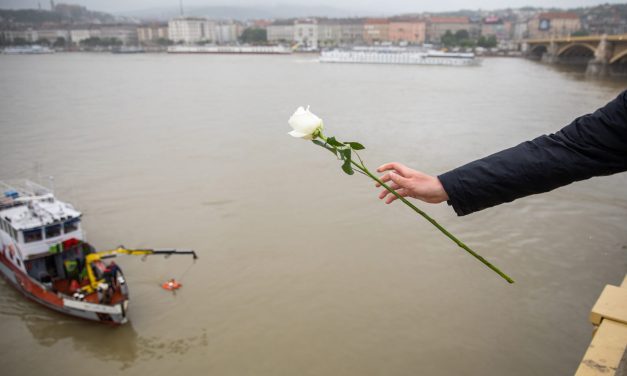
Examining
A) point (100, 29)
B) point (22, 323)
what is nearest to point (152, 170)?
point (22, 323)

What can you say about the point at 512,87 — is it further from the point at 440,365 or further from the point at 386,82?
the point at 440,365

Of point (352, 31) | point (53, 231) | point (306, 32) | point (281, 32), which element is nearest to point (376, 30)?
point (352, 31)

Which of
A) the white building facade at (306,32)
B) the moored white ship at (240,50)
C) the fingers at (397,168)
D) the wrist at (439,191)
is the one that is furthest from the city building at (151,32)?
the wrist at (439,191)

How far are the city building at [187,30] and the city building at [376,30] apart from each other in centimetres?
4385

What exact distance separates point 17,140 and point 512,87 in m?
27.7

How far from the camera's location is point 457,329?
6035mm

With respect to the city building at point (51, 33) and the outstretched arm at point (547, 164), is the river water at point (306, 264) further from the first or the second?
the city building at point (51, 33)

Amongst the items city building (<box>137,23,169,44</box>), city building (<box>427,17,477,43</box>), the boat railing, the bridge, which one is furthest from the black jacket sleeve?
city building (<box>137,23,169,44</box>)

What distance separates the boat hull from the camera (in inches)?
242

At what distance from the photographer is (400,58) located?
200 feet

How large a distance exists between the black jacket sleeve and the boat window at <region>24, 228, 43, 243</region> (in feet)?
23.8

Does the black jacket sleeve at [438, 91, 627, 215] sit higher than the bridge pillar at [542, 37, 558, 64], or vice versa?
the bridge pillar at [542, 37, 558, 64]

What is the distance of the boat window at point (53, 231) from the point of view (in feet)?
22.7

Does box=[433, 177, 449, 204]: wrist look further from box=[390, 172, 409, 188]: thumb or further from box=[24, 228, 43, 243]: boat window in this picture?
box=[24, 228, 43, 243]: boat window
